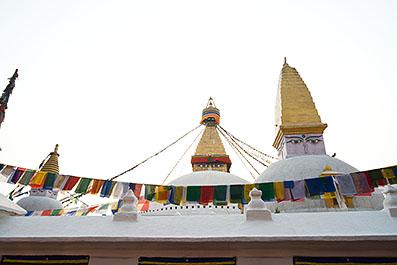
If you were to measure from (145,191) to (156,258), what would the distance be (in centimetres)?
295

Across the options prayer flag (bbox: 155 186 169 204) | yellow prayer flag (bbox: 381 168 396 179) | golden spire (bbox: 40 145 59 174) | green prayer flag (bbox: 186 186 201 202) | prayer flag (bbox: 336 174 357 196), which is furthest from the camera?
golden spire (bbox: 40 145 59 174)

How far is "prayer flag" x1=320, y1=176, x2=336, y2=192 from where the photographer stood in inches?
264

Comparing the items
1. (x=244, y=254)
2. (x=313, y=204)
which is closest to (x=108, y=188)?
(x=244, y=254)

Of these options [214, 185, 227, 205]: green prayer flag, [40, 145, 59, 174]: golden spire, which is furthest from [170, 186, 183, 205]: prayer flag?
[40, 145, 59, 174]: golden spire

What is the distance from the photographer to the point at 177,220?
5660 mm

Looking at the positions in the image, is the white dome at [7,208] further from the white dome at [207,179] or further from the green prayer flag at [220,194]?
the white dome at [207,179]

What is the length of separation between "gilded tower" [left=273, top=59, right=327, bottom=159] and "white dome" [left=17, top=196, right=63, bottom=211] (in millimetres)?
11931

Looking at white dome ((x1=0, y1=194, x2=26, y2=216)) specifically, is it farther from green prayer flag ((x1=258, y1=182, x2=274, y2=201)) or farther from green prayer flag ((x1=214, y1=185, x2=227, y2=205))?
green prayer flag ((x1=258, y1=182, x2=274, y2=201))

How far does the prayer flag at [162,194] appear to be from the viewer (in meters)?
7.70

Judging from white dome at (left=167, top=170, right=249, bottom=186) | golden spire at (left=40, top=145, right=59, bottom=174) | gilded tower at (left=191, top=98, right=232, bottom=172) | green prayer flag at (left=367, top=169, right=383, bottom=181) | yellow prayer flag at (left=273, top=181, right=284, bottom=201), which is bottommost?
yellow prayer flag at (left=273, top=181, right=284, bottom=201)

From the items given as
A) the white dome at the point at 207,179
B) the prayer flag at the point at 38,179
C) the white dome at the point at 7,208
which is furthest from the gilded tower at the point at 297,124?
the white dome at the point at 7,208

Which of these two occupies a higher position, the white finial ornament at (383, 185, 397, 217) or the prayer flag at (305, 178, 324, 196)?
the prayer flag at (305, 178, 324, 196)

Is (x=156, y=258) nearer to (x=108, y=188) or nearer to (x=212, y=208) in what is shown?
(x=108, y=188)

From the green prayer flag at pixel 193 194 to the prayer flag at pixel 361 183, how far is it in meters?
3.46
